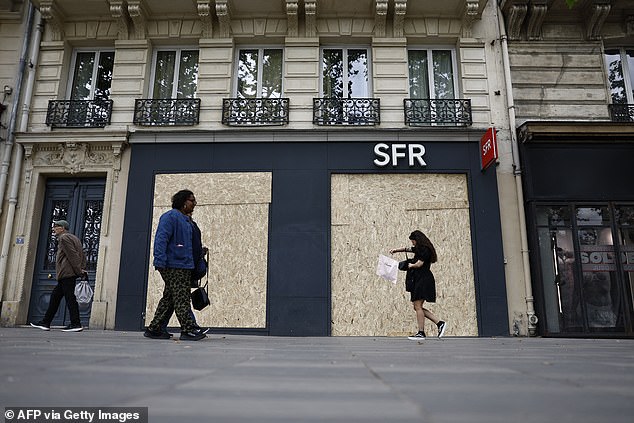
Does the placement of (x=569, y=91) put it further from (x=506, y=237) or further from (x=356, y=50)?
(x=356, y=50)

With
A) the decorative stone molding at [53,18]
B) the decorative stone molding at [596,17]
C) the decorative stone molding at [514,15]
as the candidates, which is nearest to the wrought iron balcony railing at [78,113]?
the decorative stone molding at [53,18]

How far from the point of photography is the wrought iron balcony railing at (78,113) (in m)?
9.37

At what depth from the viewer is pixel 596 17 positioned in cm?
942

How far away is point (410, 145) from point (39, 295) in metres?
8.17

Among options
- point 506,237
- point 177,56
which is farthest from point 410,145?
point 177,56

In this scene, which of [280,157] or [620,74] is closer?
[280,157]

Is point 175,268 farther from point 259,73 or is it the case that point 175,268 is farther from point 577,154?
point 577,154

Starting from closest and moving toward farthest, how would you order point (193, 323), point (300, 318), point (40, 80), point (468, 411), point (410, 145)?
point (468, 411)
point (193, 323)
point (300, 318)
point (410, 145)
point (40, 80)

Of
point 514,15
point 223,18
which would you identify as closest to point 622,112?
point 514,15

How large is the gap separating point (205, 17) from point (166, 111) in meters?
2.24

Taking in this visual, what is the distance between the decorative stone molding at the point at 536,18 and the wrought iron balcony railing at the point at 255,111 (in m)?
5.62

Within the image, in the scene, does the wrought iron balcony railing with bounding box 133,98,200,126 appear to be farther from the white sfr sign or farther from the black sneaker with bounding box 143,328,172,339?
the black sneaker with bounding box 143,328,172,339

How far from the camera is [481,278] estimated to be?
846 cm

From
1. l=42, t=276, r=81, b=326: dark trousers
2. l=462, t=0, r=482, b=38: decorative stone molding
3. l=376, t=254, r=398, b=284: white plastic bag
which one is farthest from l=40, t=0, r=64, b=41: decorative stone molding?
l=462, t=0, r=482, b=38: decorative stone molding
